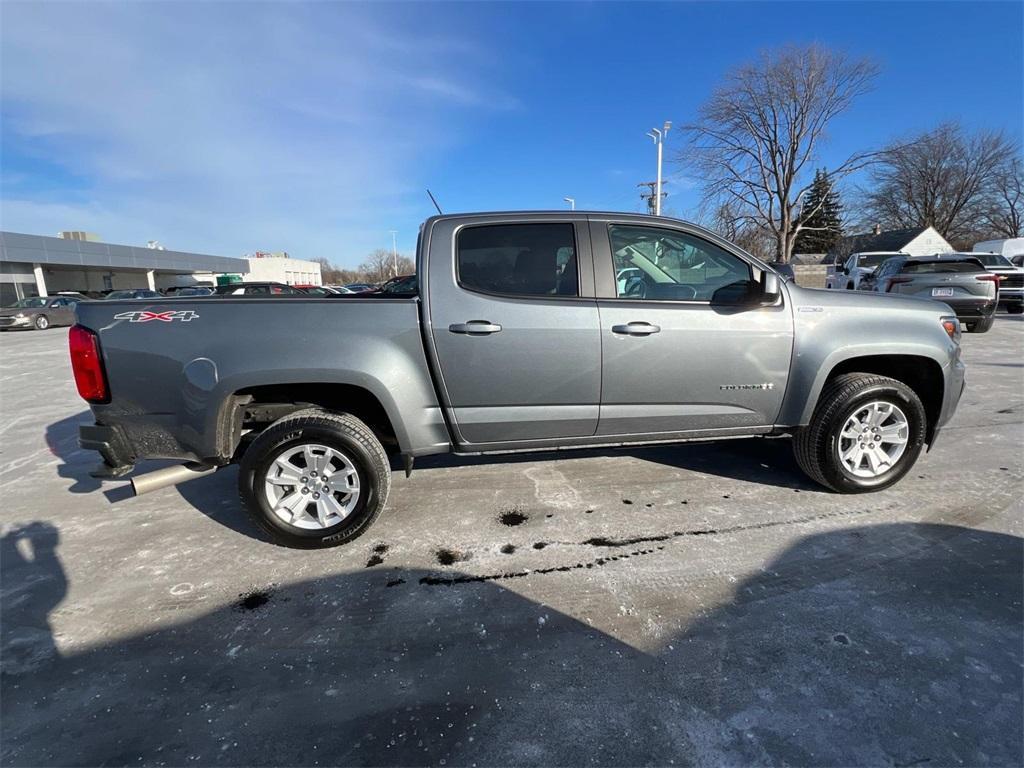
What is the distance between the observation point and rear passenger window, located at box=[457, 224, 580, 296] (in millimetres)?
3119

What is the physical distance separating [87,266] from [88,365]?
48572 millimetres

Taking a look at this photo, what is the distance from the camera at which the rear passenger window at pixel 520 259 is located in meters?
3.12

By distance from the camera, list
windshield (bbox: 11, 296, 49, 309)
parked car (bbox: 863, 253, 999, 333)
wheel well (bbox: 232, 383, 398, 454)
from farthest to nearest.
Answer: windshield (bbox: 11, 296, 49, 309)
parked car (bbox: 863, 253, 999, 333)
wheel well (bbox: 232, 383, 398, 454)

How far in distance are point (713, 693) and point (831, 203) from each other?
65455mm

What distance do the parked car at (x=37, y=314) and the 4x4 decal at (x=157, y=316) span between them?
73.4 ft

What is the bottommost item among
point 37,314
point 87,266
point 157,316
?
point 157,316

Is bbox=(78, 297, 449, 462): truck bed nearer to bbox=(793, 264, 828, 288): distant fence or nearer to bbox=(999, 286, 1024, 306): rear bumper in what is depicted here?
bbox=(999, 286, 1024, 306): rear bumper

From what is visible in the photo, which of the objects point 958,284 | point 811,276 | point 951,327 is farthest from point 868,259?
point 951,327

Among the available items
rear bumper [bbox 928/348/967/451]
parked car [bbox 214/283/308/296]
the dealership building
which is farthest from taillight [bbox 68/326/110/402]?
the dealership building

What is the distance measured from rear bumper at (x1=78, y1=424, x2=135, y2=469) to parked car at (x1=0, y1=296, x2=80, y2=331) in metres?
22.1

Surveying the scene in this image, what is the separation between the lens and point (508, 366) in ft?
9.98

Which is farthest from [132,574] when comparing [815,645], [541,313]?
[815,645]

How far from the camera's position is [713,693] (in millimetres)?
1911

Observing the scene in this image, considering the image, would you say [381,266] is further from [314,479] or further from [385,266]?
[314,479]
